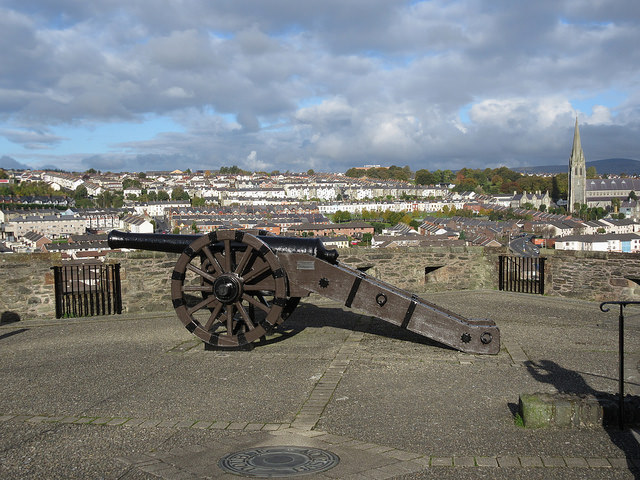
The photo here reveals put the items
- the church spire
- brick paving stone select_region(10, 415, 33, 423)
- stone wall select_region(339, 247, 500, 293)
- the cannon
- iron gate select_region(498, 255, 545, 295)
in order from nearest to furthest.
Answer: brick paving stone select_region(10, 415, 33, 423) < the cannon < iron gate select_region(498, 255, 545, 295) < stone wall select_region(339, 247, 500, 293) < the church spire

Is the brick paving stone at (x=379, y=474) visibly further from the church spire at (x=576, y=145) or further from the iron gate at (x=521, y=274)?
the church spire at (x=576, y=145)

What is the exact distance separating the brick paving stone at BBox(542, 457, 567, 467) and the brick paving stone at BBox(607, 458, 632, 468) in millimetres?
284

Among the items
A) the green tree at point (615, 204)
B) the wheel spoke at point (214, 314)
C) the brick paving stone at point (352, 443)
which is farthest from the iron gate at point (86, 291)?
the green tree at point (615, 204)

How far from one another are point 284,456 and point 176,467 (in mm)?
672

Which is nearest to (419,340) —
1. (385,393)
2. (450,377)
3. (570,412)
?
(450,377)

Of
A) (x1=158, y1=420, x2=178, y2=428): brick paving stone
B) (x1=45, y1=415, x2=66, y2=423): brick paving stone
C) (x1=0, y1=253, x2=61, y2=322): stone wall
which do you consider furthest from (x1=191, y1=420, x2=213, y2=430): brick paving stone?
(x1=0, y1=253, x2=61, y2=322): stone wall

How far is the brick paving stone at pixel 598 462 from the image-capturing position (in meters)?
3.76

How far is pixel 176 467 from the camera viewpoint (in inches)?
151

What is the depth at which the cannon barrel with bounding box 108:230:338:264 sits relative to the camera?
23.1 ft

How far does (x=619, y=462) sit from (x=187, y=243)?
5173 mm

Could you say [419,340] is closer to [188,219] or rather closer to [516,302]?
[516,302]

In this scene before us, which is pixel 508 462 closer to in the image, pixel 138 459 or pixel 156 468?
pixel 156 468

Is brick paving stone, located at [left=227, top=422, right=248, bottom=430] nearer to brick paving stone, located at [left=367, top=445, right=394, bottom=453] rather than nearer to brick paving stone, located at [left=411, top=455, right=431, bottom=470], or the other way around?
brick paving stone, located at [left=367, top=445, right=394, bottom=453]

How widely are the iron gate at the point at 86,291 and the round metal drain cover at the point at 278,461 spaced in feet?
21.0
